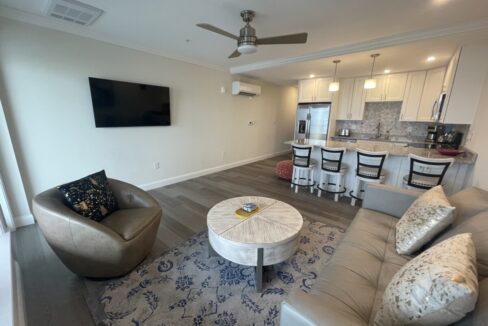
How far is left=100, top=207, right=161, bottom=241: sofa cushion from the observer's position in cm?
174

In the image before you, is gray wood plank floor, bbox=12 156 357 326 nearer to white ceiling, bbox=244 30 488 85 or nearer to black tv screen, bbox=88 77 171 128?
black tv screen, bbox=88 77 171 128

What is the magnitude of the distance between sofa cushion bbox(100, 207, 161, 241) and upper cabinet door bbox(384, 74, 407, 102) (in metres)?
5.61

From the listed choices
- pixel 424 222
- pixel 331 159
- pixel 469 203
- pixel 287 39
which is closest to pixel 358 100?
pixel 331 159

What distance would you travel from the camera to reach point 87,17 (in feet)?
7.91

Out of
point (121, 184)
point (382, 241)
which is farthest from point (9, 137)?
point (382, 241)

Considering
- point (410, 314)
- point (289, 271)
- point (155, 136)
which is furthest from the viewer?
point (155, 136)

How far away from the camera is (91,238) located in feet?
5.10

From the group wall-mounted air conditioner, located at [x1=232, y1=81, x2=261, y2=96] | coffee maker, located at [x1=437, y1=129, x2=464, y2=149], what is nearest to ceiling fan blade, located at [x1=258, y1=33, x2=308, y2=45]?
wall-mounted air conditioner, located at [x1=232, y1=81, x2=261, y2=96]

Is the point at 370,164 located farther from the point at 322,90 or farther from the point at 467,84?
the point at 322,90

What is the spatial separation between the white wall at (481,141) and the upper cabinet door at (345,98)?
2.72 m

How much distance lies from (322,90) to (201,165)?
3.78 m

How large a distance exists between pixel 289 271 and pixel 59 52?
12.5 feet

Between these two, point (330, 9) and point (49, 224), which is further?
point (330, 9)

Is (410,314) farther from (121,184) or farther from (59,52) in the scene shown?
(59,52)
